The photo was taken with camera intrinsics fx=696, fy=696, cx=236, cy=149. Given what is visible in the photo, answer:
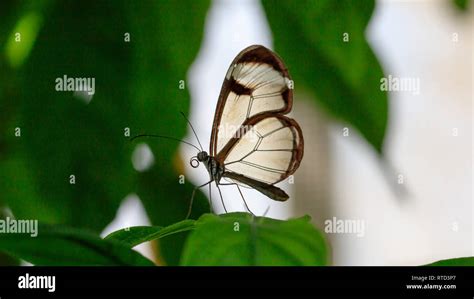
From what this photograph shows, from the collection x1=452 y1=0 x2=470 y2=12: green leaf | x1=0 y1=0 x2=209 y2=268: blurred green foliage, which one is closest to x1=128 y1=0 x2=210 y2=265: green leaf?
x1=0 y1=0 x2=209 y2=268: blurred green foliage

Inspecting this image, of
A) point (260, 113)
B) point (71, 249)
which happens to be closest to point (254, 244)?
point (71, 249)

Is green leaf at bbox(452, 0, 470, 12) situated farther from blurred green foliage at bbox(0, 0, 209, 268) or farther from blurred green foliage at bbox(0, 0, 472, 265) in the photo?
blurred green foliage at bbox(0, 0, 209, 268)

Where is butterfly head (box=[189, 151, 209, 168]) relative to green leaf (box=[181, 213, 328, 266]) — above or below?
above

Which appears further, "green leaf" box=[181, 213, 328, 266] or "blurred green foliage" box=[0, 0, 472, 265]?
"blurred green foliage" box=[0, 0, 472, 265]

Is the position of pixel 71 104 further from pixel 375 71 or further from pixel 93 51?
pixel 375 71

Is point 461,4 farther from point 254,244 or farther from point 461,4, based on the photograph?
point 254,244

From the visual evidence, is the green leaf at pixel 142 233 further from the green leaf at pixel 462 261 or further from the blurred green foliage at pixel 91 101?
the blurred green foliage at pixel 91 101
